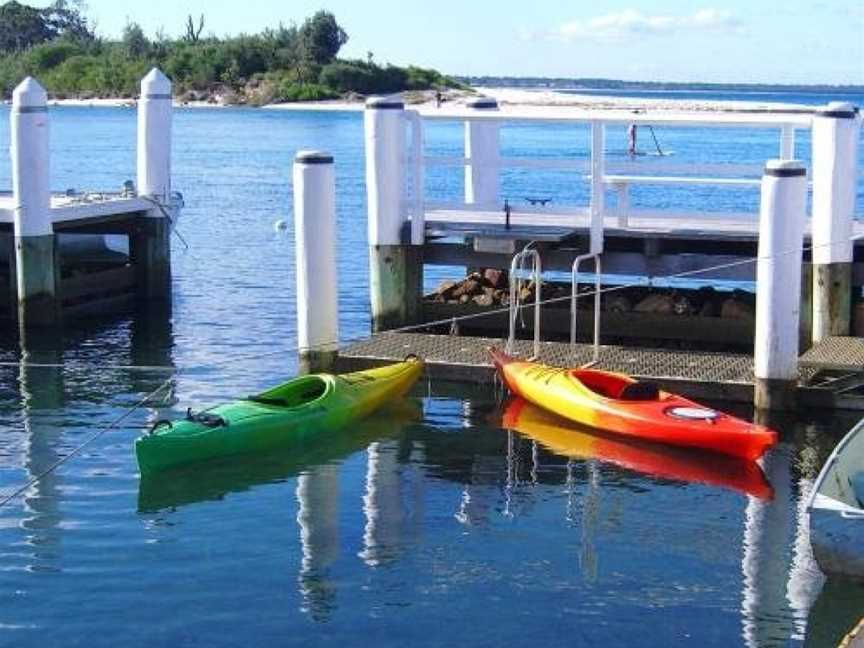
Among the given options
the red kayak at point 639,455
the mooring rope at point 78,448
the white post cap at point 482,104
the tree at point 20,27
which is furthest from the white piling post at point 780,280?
the tree at point 20,27

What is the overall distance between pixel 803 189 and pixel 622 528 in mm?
4886

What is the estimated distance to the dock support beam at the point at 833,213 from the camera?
750 inches

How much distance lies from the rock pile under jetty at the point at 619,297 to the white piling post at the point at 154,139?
5.95 meters

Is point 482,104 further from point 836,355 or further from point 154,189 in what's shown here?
point 836,355

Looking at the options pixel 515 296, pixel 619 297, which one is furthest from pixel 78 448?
Answer: pixel 619 297

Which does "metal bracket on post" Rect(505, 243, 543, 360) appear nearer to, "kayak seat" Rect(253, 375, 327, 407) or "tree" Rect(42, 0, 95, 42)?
"kayak seat" Rect(253, 375, 327, 407)

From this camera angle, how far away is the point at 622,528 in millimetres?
14820

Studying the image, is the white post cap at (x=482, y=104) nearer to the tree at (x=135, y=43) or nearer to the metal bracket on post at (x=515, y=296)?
the metal bracket on post at (x=515, y=296)

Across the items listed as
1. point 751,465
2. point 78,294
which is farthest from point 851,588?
point 78,294

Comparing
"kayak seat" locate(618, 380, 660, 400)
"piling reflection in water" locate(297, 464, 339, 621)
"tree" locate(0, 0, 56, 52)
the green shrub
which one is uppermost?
"tree" locate(0, 0, 56, 52)

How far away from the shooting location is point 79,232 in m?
27.1

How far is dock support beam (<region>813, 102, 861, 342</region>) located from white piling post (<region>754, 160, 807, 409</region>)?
60.5 inches

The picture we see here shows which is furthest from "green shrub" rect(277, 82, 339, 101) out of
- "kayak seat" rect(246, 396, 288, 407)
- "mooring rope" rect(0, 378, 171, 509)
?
"kayak seat" rect(246, 396, 288, 407)

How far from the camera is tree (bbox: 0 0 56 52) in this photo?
16675 cm
